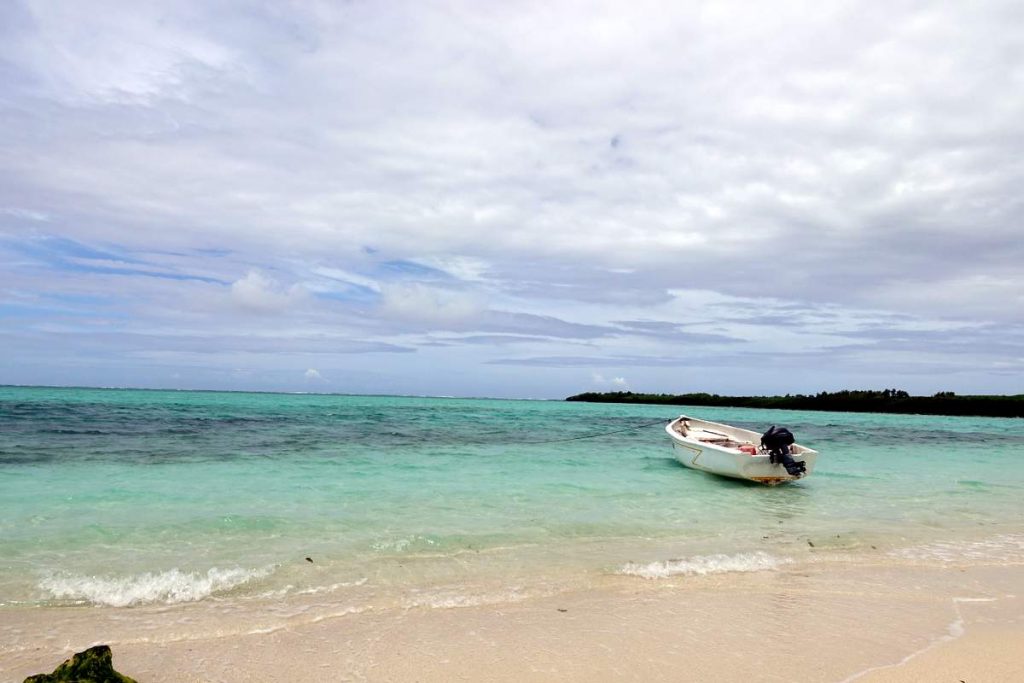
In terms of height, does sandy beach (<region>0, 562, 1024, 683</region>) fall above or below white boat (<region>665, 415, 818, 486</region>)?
below

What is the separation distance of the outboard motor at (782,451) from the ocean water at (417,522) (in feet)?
1.72

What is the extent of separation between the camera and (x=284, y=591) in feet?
20.0

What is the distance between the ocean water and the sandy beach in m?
0.53

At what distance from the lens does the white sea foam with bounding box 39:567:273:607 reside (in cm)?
580

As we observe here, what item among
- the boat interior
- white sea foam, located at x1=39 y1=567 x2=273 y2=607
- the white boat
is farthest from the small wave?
the boat interior

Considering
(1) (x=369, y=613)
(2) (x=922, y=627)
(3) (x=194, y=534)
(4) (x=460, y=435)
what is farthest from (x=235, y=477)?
(4) (x=460, y=435)

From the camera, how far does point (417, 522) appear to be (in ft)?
30.5

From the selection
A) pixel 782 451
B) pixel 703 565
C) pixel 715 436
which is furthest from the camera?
pixel 715 436

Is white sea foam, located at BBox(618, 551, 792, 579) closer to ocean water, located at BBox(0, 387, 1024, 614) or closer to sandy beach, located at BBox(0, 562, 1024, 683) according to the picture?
ocean water, located at BBox(0, 387, 1024, 614)

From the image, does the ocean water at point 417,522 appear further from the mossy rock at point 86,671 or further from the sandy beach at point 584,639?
the mossy rock at point 86,671

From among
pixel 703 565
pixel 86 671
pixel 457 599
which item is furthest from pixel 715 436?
pixel 86 671

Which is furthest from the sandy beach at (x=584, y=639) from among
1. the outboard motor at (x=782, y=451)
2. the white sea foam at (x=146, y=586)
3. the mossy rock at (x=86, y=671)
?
the outboard motor at (x=782, y=451)

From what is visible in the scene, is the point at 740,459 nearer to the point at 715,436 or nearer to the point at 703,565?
the point at 715,436

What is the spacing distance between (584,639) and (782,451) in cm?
1158
